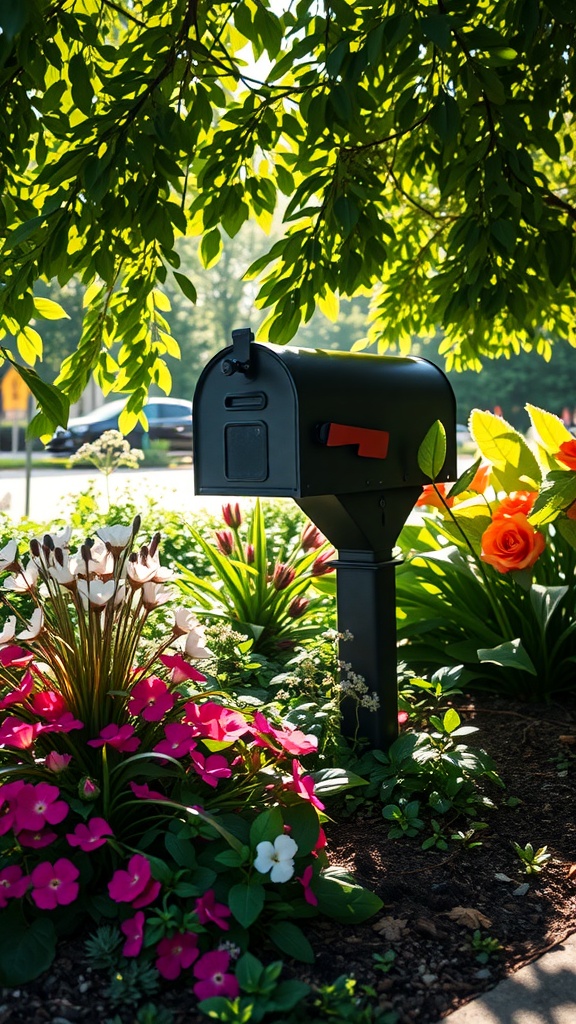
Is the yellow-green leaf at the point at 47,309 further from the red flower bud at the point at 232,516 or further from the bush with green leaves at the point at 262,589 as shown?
the red flower bud at the point at 232,516

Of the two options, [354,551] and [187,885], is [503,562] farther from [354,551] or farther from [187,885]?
[187,885]

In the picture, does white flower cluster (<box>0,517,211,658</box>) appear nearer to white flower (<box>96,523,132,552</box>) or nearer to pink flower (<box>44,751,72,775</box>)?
white flower (<box>96,523,132,552</box>)

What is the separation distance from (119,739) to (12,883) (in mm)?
Result: 376

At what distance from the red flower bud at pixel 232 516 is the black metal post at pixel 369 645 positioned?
46.0 inches

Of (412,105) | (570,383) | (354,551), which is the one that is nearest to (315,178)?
(412,105)

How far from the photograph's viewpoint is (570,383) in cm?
3828

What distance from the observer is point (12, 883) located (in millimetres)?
1890

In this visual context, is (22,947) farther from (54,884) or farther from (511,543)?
(511,543)

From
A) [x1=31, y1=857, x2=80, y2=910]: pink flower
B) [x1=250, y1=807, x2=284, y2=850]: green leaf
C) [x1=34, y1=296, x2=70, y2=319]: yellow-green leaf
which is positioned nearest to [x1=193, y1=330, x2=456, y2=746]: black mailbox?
[x1=34, y1=296, x2=70, y2=319]: yellow-green leaf

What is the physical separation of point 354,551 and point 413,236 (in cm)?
Result: 299

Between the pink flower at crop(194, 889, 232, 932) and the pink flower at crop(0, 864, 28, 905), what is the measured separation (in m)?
0.36

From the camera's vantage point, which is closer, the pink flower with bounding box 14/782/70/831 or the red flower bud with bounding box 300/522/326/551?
the pink flower with bounding box 14/782/70/831

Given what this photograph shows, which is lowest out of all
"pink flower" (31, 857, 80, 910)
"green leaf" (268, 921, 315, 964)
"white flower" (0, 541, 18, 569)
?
"green leaf" (268, 921, 315, 964)

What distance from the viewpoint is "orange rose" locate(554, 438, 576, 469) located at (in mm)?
3295
